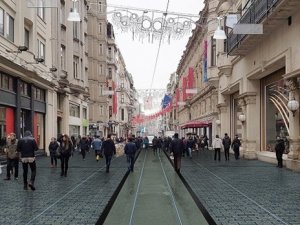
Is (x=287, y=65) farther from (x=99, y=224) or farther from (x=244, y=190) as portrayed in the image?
(x=99, y=224)

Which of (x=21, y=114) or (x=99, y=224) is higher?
(x=21, y=114)

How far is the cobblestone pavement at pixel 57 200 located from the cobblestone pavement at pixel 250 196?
8.15 feet

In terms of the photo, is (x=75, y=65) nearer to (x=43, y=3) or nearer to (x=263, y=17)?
(x=263, y=17)

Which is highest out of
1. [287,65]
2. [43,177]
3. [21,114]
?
[287,65]

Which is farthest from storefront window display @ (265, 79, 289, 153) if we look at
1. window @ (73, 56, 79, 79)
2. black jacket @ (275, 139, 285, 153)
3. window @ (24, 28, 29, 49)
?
window @ (73, 56, 79, 79)

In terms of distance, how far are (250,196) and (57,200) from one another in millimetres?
4795

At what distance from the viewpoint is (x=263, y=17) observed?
784 inches

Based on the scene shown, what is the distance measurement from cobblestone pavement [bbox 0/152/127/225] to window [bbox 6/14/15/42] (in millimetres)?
10475

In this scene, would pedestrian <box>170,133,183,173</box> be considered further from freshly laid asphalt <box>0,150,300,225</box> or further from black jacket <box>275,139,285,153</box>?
black jacket <box>275,139,285,153</box>

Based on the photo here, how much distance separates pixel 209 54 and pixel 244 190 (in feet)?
88.7

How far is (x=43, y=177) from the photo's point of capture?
16.9 meters

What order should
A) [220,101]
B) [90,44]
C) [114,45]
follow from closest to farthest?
1. [220,101]
2. [90,44]
3. [114,45]

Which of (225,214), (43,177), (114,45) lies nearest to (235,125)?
(43,177)

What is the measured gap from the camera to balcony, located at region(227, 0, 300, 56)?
58.8ft
